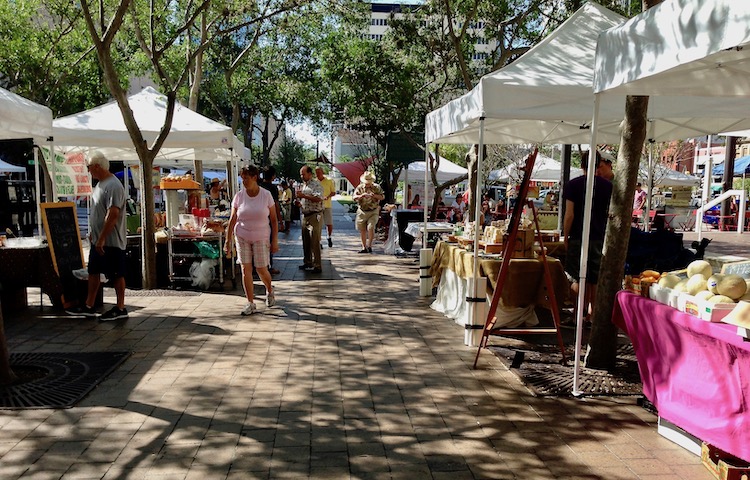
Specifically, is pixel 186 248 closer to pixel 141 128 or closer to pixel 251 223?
pixel 141 128

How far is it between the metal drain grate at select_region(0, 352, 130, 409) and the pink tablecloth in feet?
13.4

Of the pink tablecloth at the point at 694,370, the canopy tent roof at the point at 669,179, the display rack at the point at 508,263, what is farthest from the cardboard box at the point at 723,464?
the canopy tent roof at the point at 669,179

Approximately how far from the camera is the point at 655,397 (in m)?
3.93

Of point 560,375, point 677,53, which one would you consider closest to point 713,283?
point 677,53

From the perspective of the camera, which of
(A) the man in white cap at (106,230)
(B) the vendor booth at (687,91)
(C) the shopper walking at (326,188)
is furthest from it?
(C) the shopper walking at (326,188)

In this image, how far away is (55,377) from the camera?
4.89 m

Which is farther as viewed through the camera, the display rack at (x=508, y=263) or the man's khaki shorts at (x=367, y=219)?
the man's khaki shorts at (x=367, y=219)

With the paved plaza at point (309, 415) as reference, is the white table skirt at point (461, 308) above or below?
above

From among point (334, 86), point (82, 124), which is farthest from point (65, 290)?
point (334, 86)

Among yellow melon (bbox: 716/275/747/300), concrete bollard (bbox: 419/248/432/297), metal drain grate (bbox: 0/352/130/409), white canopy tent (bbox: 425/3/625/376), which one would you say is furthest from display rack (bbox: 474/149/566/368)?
metal drain grate (bbox: 0/352/130/409)

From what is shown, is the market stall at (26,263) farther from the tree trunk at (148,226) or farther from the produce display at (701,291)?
the produce display at (701,291)

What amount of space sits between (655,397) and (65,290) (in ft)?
21.2

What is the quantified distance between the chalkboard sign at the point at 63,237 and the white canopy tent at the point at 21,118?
166 mm

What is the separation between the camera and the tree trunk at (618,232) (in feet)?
16.1
